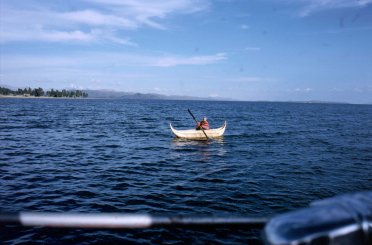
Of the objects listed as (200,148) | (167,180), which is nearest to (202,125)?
(200,148)

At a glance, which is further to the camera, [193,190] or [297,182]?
[297,182]

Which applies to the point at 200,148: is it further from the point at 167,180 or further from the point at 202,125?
the point at 167,180

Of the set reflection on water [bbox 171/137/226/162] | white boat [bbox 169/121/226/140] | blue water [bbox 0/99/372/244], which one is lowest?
blue water [bbox 0/99/372/244]

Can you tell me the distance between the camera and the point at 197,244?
10.1 metres

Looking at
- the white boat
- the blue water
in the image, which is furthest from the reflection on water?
the white boat

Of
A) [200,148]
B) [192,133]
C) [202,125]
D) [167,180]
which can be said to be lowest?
[167,180]

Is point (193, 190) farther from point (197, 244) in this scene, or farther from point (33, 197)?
point (33, 197)

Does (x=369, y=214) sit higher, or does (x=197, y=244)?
(x=369, y=214)

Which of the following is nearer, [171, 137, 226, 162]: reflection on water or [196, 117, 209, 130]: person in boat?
[171, 137, 226, 162]: reflection on water

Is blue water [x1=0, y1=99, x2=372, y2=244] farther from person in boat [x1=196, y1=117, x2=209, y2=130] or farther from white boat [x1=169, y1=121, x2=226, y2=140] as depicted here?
person in boat [x1=196, y1=117, x2=209, y2=130]

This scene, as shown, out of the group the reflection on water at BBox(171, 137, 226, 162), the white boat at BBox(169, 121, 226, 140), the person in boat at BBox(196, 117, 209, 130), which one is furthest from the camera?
the person in boat at BBox(196, 117, 209, 130)

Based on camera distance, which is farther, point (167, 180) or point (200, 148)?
point (200, 148)

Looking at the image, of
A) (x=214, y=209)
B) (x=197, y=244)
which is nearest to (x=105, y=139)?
(x=214, y=209)

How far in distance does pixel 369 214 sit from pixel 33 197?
14.8 m
